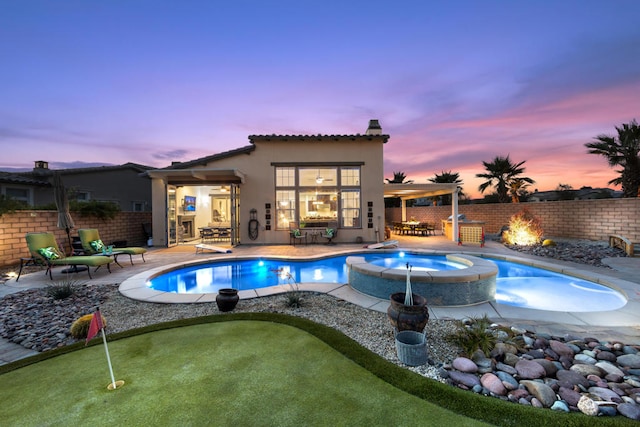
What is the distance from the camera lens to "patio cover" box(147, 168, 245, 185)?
1095 centimetres

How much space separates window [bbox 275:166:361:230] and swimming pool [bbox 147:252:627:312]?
2965mm

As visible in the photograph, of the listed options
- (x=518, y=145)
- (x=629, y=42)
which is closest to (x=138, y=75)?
(x=629, y=42)

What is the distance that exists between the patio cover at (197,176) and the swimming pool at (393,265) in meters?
4.21

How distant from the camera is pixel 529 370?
8.21 feet

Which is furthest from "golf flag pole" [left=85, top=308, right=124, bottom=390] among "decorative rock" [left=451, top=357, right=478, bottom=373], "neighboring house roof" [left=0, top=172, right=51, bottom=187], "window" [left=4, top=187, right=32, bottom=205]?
"window" [left=4, top=187, right=32, bottom=205]

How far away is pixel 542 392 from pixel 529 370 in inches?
14.1

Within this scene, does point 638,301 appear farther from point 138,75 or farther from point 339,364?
point 138,75

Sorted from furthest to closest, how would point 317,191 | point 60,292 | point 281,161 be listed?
point 317,191 < point 281,161 < point 60,292

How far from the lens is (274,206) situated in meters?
12.3

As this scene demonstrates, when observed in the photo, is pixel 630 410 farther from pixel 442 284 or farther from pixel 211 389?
pixel 211 389

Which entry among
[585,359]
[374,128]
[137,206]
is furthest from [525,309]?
[137,206]

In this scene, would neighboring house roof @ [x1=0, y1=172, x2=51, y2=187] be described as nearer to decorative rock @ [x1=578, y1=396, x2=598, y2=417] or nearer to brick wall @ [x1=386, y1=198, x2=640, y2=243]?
decorative rock @ [x1=578, y1=396, x2=598, y2=417]

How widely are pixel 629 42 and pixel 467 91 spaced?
17.2ft

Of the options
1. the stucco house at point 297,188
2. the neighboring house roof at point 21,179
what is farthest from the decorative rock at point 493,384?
the neighboring house roof at point 21,179
